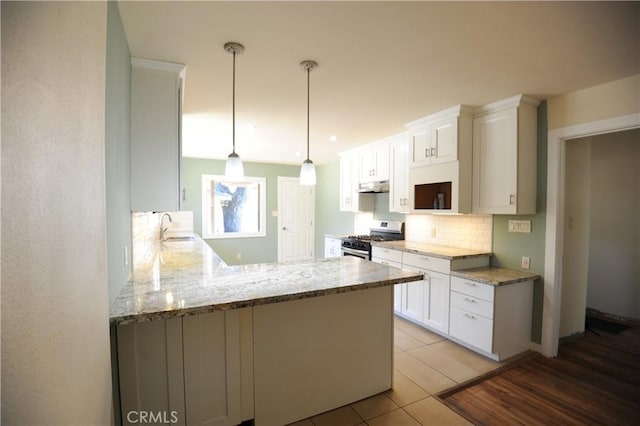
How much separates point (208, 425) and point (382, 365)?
119 cm

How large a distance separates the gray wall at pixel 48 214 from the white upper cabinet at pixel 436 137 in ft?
9.48

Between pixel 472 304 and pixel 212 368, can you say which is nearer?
pixel 212 368

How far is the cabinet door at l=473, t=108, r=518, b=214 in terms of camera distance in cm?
263

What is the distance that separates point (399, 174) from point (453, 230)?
0.99 metres

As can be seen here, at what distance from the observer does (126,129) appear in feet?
5.55

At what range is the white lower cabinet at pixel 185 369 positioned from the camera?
1.39 metres

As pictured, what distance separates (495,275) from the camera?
2.67 metres

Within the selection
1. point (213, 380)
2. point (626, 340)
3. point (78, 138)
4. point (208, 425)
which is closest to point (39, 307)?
point (78, 138)

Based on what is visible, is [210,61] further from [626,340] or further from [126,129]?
[626,340]

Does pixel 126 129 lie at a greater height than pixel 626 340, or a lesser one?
greater

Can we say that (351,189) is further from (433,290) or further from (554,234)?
(554,234)

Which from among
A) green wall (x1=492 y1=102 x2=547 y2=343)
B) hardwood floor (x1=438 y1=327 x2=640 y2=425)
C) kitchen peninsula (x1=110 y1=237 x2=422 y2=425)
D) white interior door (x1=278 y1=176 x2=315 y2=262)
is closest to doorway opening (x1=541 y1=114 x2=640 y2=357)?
green wall (x1=492 y1=102 x2=547 y2=343)

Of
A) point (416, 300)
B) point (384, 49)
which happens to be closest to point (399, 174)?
point (416, 300)

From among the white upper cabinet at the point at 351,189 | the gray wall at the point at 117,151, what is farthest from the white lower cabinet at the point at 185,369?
the white upper cabinet at the point at 351,189
